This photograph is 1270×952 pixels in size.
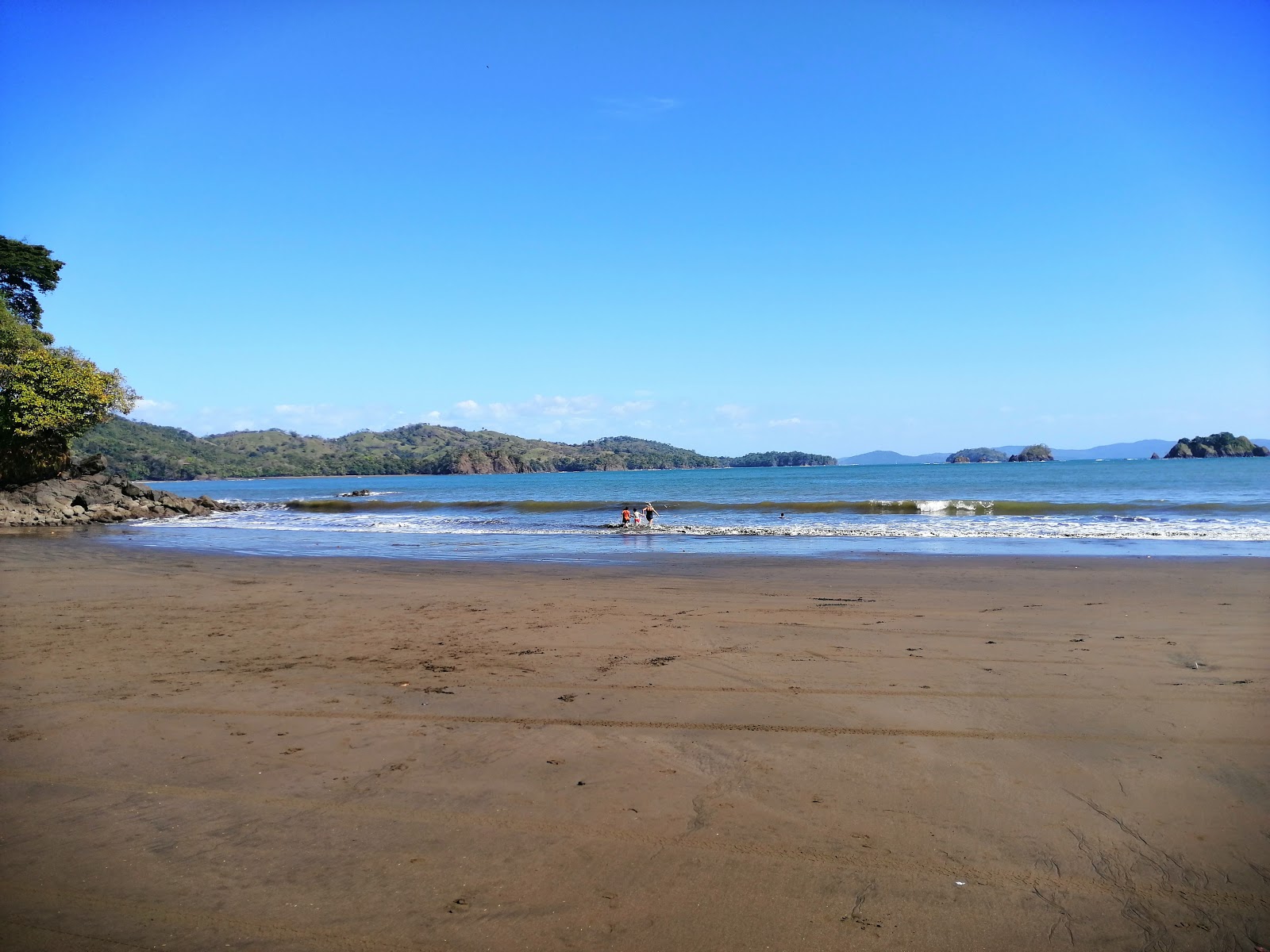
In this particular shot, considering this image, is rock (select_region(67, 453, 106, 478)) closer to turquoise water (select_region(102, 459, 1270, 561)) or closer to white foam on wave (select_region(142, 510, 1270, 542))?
white foam on wave (select_region(142, 510, 1270, 542))

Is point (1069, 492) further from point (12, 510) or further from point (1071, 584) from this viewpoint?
point (12, 510)

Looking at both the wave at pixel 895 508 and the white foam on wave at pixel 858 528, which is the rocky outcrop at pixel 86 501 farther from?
the wave at pixel 895 508

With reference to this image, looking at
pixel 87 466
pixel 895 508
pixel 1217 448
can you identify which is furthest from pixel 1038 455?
pixel 87 466

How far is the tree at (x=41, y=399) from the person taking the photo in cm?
3375

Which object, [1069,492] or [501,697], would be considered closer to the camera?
[501,697]

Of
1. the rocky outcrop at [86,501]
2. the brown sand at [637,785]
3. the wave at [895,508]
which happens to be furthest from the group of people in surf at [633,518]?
the rocky outcrop at [86,501]

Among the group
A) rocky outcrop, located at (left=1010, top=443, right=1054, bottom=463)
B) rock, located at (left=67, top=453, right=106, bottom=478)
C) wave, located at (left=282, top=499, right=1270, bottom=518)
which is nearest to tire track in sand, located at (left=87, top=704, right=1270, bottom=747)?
wave, located at (left=282, top=499, right=1270, bottom=518)

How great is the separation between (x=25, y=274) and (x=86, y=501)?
15956mm

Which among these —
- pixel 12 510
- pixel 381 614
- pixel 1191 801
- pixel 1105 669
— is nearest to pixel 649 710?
pixel 1191 801

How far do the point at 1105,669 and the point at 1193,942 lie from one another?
4795mm

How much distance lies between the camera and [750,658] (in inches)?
316

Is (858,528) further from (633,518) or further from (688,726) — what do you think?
(688,726)

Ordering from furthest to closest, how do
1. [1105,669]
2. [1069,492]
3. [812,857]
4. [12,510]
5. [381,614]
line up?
[1069,492], [12,510], [381,614], [1105,669], [812,857]

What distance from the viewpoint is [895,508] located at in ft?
123
